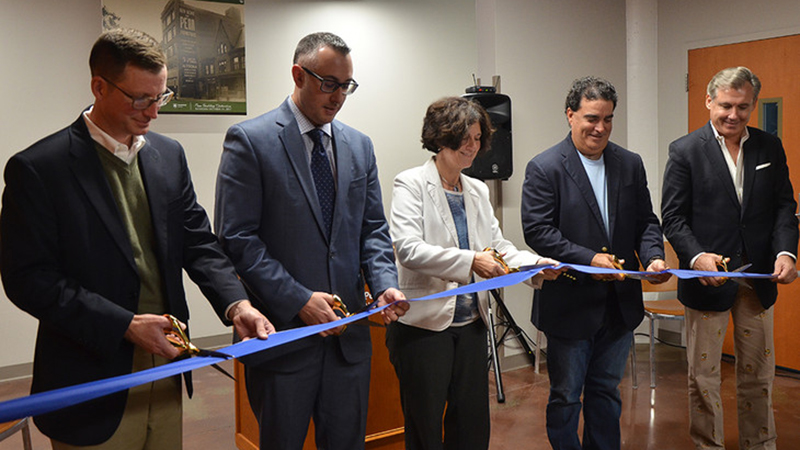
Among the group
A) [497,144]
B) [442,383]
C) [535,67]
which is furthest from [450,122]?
[535,67]

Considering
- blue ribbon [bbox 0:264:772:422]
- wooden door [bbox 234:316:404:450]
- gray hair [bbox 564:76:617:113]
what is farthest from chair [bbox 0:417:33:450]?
gray hair [bbox 564:76:617:113]

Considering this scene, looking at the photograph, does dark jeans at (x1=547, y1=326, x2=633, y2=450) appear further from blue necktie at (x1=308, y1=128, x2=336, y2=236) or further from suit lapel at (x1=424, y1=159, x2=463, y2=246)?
blue necktie at (x1=308, y1=128, x2=336, y2=236)

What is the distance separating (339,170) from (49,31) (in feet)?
14.3

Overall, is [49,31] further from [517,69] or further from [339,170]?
[339,170]

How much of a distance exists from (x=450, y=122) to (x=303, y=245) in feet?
3.04

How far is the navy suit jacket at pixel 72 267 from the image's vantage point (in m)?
1.75

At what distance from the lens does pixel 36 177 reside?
5.82ft

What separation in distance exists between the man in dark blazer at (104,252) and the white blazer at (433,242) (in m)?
0.99

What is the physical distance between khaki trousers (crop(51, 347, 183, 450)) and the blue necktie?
0.69m

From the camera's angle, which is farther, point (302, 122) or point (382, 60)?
point (382, 60)

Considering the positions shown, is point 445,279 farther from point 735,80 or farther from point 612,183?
point 735,80

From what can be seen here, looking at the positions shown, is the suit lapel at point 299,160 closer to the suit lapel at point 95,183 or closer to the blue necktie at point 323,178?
the blue necktie at point 323,178

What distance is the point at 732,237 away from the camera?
3352 mm

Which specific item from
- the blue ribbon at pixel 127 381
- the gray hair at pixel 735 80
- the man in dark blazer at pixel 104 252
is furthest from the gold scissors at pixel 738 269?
the man in dark blazer at pixel 104 252
